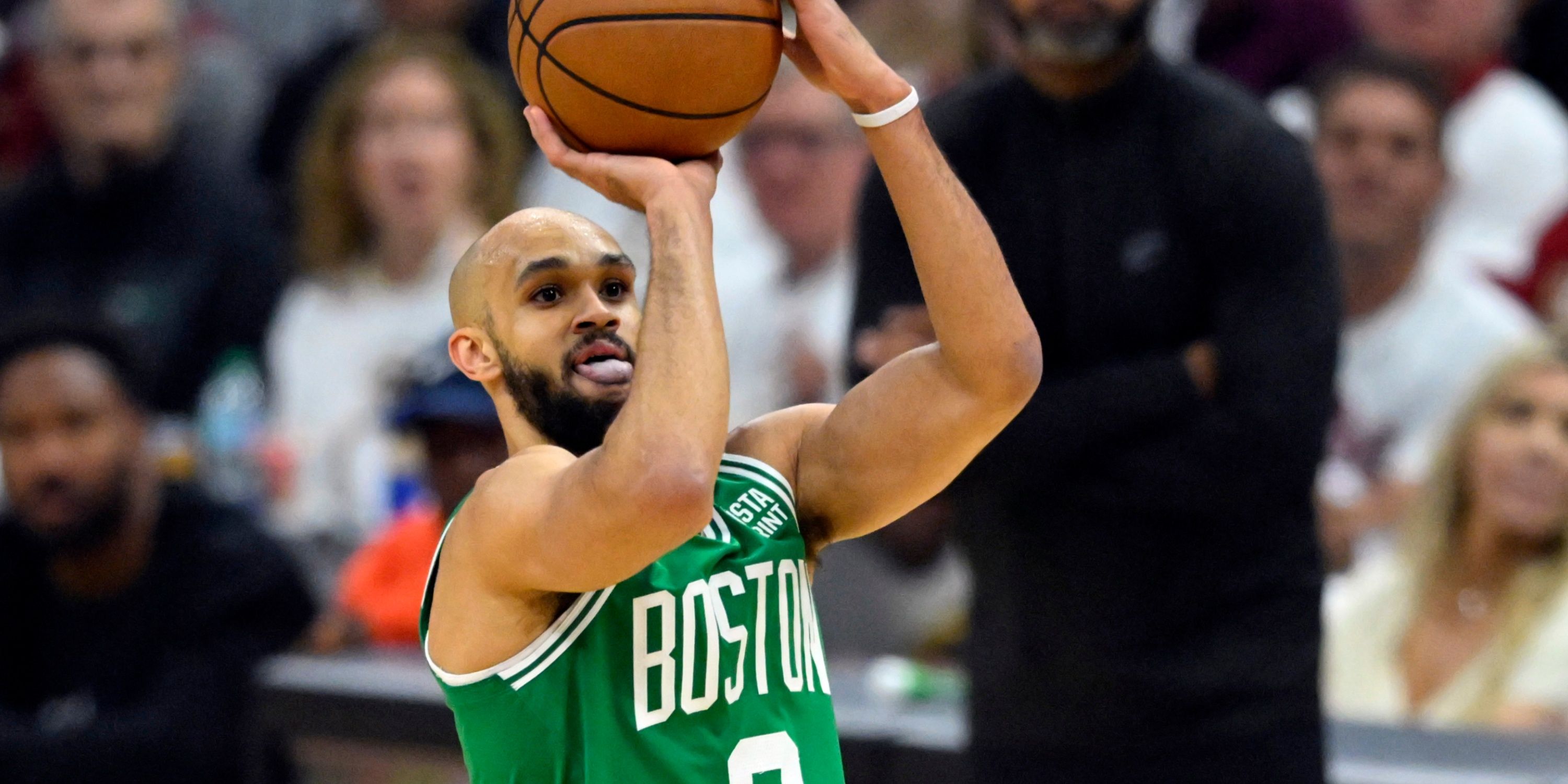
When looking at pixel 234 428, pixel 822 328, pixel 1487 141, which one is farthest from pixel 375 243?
pixel 1487 141

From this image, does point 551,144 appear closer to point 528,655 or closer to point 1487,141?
point 528,655

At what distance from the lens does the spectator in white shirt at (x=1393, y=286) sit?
243 inches

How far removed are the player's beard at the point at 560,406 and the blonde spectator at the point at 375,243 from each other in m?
4.43

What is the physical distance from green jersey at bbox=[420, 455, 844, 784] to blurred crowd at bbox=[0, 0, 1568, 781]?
1.32 m

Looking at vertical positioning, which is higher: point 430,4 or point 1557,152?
point 430,4

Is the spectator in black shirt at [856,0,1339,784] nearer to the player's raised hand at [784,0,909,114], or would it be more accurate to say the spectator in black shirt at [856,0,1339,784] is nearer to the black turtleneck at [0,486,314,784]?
the player's raised hand at [784,0,909,114]

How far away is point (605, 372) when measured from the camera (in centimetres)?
273

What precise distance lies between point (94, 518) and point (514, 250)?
392 cm

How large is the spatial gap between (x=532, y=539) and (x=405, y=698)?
130 inches

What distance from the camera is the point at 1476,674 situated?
5203 mm

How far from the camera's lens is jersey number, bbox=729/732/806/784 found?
274 centimetres

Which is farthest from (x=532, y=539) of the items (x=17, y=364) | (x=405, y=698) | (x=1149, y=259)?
(x=17, y=364)

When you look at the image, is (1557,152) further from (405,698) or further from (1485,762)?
(405,698)

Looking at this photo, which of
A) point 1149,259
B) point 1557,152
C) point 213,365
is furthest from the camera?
point 213,365
